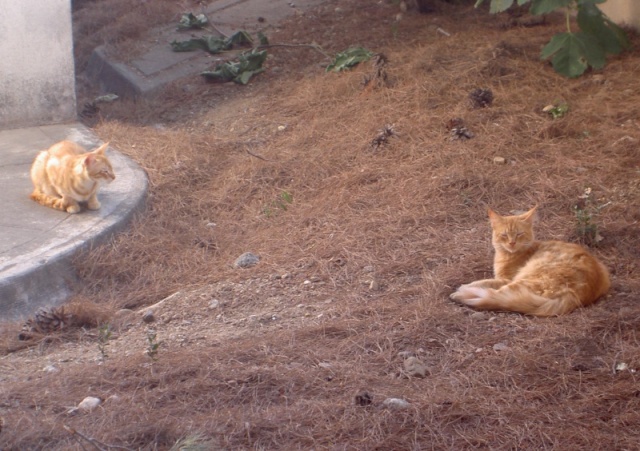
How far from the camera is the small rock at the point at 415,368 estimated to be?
3939mm

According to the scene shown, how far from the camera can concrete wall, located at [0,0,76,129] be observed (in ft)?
26.0

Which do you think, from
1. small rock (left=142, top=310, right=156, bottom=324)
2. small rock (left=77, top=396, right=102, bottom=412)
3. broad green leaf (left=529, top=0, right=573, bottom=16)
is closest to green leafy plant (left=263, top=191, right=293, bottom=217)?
small rock (left=142, top=310, right=156, bottom=324)

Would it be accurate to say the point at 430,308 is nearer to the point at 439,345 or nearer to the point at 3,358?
the point at 439,345

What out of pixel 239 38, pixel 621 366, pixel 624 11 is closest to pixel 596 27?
pixel 624 11

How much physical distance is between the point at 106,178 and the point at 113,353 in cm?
203

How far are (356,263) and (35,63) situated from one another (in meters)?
4.54

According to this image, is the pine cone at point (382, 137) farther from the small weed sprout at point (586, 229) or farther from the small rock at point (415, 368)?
the small rock at point (415, 368)

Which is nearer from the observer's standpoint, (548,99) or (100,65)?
(548,99)

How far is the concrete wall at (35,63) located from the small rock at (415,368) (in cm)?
568

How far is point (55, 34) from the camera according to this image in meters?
8.15

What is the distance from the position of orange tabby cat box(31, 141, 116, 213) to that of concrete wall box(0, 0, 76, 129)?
194 centimetres

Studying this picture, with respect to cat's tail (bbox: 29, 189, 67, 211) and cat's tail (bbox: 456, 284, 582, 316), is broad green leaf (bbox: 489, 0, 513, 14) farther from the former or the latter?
cat's tail (bbox: 29, 189, 67, 211)

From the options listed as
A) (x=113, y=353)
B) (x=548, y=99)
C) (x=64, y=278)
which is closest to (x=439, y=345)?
(x=113, y=353)

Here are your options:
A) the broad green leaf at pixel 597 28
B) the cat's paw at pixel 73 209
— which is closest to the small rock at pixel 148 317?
the cat's paw at pixel 73 209
